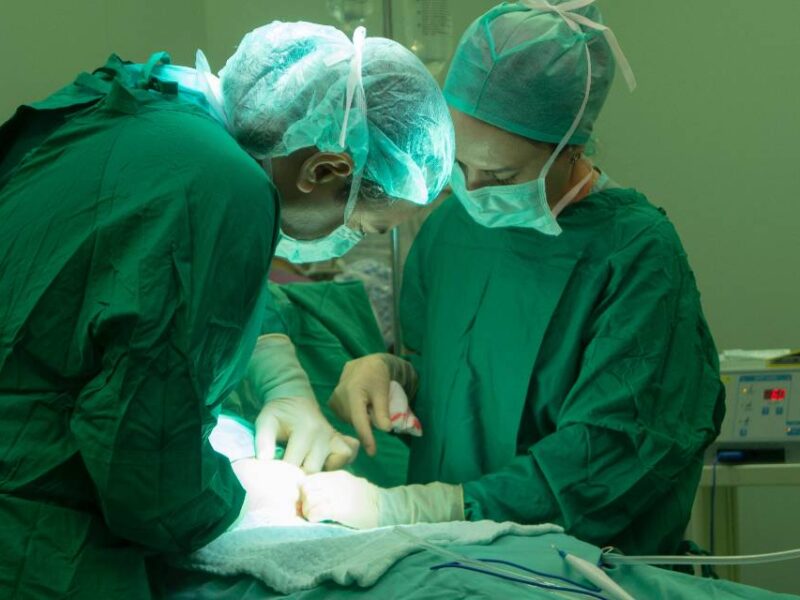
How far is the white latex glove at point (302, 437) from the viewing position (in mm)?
1809

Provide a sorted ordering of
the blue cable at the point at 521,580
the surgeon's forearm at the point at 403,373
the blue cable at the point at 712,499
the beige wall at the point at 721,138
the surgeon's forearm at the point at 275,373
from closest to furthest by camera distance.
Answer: the blue cable at the point at 521,580, the surgeon's forearm at the point at 275,373, the surgeon's forearm at the point at 403,373, the blue cable at the point at 712,499, the beige wall at the point at 721,138

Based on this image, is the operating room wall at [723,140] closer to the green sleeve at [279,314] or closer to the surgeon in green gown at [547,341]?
the green sleeve at [279,314]

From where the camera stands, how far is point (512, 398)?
194 cm

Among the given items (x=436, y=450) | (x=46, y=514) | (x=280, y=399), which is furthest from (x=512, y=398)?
(x=46, y=514)

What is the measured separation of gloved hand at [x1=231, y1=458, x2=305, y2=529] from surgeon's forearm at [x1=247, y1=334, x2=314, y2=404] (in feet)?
0.82

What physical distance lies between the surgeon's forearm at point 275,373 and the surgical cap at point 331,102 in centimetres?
61

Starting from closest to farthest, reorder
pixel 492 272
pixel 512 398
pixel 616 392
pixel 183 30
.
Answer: pixel 616 392 → pixel 512 398 → pixel 492 272 → pixel 183 30

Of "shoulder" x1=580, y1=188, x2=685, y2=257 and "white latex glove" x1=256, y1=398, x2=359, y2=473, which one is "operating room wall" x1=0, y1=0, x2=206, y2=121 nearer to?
"white latex glove" x1=256, y1=398, x2=359, y2=473

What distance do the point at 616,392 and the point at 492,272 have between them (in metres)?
0.42

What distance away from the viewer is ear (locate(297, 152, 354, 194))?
1.46m

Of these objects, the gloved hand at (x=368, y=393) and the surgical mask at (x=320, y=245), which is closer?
the surgical mask at (x=320, y=245)

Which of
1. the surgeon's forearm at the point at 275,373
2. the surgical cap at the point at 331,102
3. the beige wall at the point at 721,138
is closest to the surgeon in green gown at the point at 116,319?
the surgical cap at the point at 331,102

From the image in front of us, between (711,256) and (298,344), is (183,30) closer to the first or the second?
(298,344)

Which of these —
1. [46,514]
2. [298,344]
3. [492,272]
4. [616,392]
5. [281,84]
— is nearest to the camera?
[46,514]
